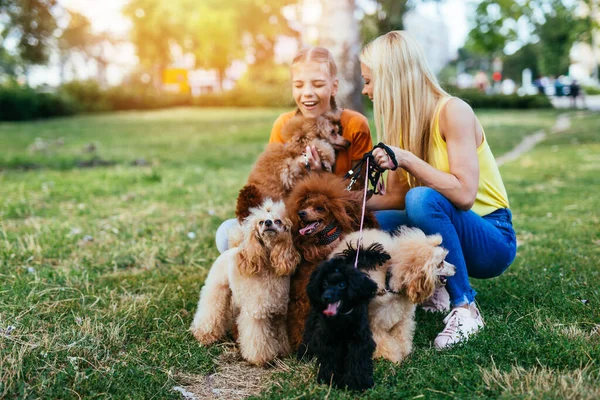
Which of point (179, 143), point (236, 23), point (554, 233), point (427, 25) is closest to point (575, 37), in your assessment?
point (427, 25)

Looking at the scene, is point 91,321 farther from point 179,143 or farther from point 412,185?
point 179,143

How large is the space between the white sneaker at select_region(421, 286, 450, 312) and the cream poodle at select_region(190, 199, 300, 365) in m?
1.17

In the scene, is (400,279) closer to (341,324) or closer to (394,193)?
(341,324)

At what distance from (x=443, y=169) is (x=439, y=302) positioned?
96 cm

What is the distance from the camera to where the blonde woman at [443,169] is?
333 cm

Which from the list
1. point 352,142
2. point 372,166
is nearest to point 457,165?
point 372,166

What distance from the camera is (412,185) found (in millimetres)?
3844

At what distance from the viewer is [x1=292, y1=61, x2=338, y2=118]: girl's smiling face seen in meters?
3.75

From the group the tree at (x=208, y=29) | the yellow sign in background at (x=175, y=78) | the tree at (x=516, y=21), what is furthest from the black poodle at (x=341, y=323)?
the yellow sign in background at (x=175, y=78)

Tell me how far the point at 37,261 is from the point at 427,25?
44.2 m

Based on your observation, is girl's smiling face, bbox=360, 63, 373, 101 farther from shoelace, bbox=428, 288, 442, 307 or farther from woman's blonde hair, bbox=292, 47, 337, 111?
shoelace, bbox=428, 288, 442, 307

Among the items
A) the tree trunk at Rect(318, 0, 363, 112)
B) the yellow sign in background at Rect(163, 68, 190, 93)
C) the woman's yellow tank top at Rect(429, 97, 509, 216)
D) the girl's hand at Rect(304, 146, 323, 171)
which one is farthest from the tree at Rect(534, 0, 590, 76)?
the yellow sign in background at Rect(163, 68, 190, 93)

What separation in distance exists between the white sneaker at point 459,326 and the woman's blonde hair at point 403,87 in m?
1.05

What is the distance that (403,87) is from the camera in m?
3.51
